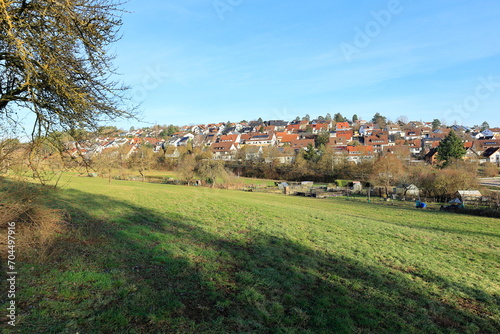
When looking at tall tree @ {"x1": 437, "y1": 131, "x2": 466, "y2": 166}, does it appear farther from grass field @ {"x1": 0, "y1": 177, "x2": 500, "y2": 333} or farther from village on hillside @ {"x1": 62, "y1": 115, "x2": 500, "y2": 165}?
grass field @ {"x1": 0, "y1": 177, "x2": 500, "y2": 333}

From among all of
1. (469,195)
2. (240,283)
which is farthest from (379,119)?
(240,283)

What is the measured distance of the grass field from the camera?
14.1 ft

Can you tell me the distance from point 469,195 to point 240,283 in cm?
3457

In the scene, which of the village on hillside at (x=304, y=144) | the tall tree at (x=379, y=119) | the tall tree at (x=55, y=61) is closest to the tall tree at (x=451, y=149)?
the village on hillside at (x=304, y=144)

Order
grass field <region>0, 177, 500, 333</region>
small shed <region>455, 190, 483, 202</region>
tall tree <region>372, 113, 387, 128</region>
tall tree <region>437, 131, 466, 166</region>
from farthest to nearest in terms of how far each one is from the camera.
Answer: tall tree <region>372, 113, 387, 128</region>, tall tree <region>437, 131, 466, 166</region>, small shed <region>455, 190, 483, 202</region>, grass field <region>0, 177, 500, 333</region>

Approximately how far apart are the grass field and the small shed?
23.1 meters

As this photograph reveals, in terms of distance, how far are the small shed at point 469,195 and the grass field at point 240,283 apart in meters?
23.1

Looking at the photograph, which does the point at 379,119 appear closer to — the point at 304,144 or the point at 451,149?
the point at 304,144

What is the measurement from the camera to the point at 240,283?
5926mm

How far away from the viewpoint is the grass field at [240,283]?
4.30 m

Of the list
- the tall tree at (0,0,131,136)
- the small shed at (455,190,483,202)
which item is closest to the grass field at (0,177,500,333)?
the tall tree at (0,0,131,136)

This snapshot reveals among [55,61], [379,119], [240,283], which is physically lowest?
[240,283]

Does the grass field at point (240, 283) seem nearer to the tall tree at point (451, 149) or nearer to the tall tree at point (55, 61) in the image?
the tall tree at point (55, 61)

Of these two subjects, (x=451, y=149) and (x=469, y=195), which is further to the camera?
(x=451, y=149)
